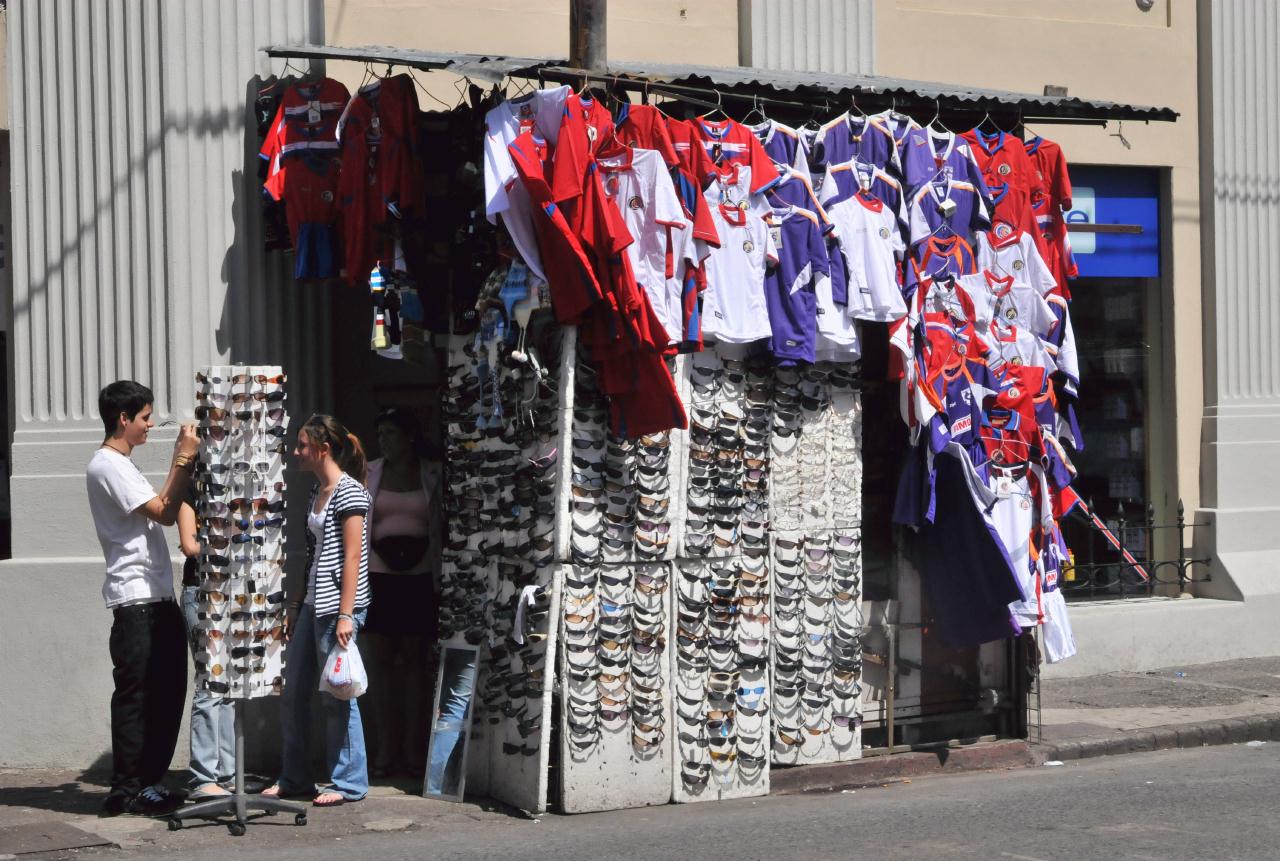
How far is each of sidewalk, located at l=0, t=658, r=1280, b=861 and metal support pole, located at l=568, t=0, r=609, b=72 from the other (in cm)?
376

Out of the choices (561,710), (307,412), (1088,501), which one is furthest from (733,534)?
(1088,501)

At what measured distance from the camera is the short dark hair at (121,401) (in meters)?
7.87

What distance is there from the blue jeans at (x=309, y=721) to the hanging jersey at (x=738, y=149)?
9.55ft

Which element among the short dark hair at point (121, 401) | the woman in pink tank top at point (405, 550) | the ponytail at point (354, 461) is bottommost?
the woman in pink tank top at point (405, 550)

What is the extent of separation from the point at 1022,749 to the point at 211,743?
455 centimetres

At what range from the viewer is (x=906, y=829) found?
25.4ft

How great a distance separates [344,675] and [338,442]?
113 centimetres

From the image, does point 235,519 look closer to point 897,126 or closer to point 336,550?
point 336,550

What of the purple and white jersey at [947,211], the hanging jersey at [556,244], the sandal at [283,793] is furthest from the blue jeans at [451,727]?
the purple and white jersey at [947,211]

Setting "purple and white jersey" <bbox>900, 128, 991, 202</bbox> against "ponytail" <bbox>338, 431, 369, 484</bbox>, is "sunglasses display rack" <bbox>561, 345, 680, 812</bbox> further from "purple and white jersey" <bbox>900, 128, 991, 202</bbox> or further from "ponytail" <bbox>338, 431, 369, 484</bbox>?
"purple and white jersey" <bbox>900, 128, 991, 202</bbox>

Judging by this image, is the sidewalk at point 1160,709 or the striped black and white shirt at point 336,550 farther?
the sidewalk at point 1160,709

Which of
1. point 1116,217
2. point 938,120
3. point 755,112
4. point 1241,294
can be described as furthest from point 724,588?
point 1241,294

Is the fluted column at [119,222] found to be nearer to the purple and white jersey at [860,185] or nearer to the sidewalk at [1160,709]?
the purple and white jersey at [860,185]

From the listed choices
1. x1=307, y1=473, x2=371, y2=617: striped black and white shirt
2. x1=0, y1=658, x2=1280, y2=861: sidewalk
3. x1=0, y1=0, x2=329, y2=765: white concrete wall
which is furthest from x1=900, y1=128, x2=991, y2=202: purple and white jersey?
x1=0, y1=0, x2=329, y2=765: white concrete wall
